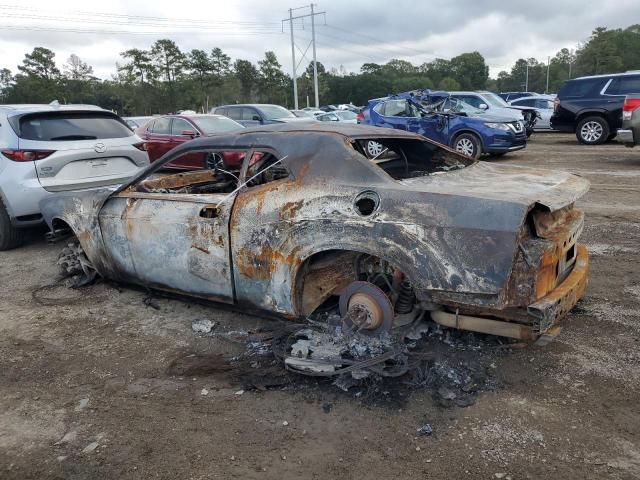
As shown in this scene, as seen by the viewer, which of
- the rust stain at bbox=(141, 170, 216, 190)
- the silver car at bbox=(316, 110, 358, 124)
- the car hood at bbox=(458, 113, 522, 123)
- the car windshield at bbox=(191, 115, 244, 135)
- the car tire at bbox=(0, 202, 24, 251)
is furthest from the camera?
the silver car at bbox=(316, 110, 358, 124)

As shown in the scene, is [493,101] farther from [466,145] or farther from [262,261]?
[262,261]

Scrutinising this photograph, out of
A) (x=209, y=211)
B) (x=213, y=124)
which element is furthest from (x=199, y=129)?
(x=209, y=211)

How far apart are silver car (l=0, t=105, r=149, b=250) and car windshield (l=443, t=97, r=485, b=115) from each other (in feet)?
28.5

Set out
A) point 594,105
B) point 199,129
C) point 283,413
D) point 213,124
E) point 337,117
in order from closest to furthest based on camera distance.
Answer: point 283,413 → point 199,129 → point 213,124 → point 594,105 → point 337,117

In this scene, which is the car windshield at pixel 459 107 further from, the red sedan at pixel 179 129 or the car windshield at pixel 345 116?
the car windshield at pixel 345 116

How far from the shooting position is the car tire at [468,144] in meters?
12.1

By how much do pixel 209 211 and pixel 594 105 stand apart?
13828mm

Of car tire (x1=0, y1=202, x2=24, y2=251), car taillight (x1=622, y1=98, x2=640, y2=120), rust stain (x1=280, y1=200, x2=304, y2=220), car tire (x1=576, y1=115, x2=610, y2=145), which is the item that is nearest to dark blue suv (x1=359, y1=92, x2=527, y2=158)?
car taillight (x1=622, y1=98, x2=640, y2=120)

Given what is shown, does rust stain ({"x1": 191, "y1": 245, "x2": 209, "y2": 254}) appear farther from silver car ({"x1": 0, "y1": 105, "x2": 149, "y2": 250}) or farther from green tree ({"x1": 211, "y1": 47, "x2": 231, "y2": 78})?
green tree ({"x1": 211, "y1": 47, "x2": 231, "y2": 78})

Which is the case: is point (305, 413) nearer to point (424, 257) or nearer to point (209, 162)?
point (424, 257)

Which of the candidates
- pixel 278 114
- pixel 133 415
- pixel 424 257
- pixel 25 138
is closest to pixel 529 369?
pixel 424 257

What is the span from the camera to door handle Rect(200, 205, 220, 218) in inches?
143

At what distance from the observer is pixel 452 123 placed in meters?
12.2

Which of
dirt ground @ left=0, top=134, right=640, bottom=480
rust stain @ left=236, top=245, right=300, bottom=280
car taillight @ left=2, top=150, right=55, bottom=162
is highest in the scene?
car taillight @ left=2, top=150, right=55, bottom=162
